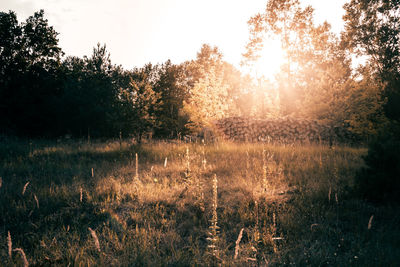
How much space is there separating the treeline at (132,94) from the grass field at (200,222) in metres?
5.99

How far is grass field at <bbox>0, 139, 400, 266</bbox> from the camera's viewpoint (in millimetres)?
2369

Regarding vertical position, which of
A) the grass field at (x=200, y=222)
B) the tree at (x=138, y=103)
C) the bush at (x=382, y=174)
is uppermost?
the tree at (x=138, y=103)

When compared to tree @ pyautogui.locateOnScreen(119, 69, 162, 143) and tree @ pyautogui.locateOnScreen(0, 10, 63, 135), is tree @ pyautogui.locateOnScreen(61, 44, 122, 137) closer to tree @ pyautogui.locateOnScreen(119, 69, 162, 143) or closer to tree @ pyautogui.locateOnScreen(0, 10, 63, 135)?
tree @ pyautogui.locateOnScreen(0, 10, 63, 135)

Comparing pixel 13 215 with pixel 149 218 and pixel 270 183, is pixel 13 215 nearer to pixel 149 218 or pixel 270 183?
pixel 149 218

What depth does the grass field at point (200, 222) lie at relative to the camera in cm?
237

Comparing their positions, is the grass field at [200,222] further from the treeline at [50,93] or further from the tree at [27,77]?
the tree at [27,77]

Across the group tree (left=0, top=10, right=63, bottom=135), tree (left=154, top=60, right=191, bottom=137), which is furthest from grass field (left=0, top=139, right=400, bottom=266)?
tree (left=154, top=60, right=191, bottom=137)

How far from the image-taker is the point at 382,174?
3.25 meters

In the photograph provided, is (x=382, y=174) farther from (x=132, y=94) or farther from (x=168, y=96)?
(x=168, y=96)

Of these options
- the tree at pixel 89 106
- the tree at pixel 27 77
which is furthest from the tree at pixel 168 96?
the tree at pixel 27 77

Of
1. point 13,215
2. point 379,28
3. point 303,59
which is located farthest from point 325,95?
point 13,215

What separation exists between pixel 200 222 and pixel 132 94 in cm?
784

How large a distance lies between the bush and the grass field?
20 cm

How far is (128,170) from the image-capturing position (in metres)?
6.05
